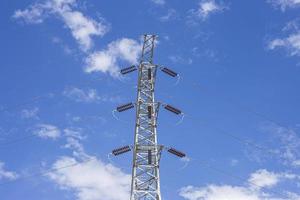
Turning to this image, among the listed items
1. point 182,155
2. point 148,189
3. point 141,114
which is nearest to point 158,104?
point 141,114

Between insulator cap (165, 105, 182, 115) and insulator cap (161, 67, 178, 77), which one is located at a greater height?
→ insulator cap (161, 67, 178, 77)

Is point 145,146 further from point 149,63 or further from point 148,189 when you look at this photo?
point 149,63

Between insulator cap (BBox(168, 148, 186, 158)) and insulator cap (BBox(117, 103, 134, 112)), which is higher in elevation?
insulator cap (BBox(117, 103, 134, 112))

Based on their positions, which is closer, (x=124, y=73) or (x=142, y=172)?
(x=142, y=172)

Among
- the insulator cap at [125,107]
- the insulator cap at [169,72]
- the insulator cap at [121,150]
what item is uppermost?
the insulator cap at [169,72]

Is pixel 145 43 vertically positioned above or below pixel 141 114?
above

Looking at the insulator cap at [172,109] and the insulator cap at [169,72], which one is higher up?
the insulator cap at [169,72]

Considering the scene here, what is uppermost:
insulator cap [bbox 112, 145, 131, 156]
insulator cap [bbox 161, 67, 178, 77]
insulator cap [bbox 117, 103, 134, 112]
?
insulator cap [bbox 161, 67, 178, 77]

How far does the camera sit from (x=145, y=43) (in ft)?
151

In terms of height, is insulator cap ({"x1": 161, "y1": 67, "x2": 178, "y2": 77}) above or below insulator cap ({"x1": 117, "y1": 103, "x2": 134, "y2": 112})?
above

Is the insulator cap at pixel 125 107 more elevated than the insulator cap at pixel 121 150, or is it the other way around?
the insulator cap at pixel 125 107

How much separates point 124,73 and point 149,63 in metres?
2.36

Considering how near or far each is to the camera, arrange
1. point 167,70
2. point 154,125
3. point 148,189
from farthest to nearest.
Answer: point 167,70 → point 154,125 → point 148,189

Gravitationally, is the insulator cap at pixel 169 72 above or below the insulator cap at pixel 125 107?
above
